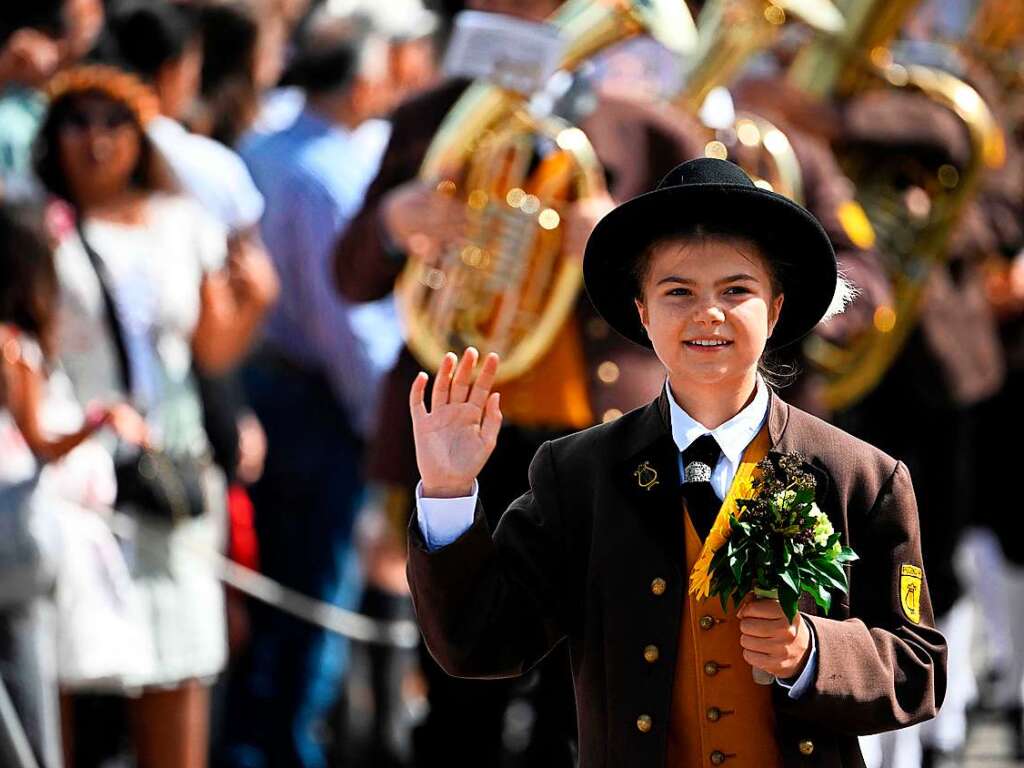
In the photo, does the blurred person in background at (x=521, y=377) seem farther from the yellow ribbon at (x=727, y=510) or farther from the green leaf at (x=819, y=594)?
the green leaf at (x=819, y=594)

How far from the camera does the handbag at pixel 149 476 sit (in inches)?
245

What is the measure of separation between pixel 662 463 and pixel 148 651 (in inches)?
113

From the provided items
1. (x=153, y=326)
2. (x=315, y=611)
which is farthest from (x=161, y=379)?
(x=315, y=611)

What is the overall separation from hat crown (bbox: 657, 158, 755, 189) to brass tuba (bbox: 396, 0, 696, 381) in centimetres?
210

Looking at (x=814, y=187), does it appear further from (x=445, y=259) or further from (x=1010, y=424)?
(x=1010, y=424)

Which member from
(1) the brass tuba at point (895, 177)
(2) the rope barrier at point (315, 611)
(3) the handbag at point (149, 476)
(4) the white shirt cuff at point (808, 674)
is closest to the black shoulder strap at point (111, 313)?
(3) the handbag at point (149, 476)

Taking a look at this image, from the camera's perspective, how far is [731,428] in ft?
11.7

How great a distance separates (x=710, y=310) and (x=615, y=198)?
7.86 ft

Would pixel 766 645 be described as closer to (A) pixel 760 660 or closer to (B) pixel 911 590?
(A) pixel 760 660

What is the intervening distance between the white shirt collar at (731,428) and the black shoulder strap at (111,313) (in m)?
2.94

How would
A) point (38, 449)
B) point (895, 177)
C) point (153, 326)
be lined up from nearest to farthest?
1. point (38, 449)
2. point (153, 326)
3. point (895, 177)

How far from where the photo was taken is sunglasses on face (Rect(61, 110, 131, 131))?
21.3 feet

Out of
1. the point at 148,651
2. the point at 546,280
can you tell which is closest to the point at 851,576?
the point at 546,280

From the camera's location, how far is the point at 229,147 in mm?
7898
